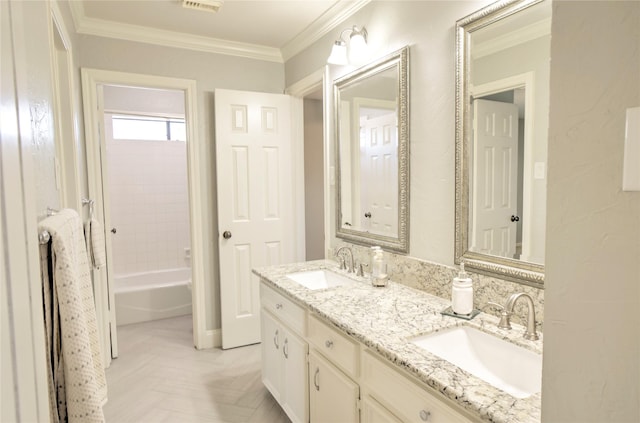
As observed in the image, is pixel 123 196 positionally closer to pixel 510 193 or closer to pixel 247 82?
pixel 247 82

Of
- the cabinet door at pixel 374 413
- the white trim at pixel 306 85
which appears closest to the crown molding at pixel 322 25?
the white trim at pixel 306 85

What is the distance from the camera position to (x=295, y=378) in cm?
199

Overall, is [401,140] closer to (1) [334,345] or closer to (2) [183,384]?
(1) [334,345]

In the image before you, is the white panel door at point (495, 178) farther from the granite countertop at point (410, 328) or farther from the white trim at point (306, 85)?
the white trim at point (306, 85)

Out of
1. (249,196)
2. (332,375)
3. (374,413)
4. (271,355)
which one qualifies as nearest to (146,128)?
(249,196)

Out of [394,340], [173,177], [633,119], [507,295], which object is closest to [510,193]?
[507,295]

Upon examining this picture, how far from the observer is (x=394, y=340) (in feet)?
4.27

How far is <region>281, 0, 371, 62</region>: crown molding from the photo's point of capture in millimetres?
2379

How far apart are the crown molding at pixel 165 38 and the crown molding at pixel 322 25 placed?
0.67 ft

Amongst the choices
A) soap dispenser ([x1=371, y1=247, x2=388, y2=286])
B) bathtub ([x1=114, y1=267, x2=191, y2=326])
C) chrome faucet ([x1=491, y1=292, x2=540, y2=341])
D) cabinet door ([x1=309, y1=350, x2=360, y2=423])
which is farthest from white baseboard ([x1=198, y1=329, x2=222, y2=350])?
chrome faucet ([x1=491, y1=292, x2=540, y2=341])

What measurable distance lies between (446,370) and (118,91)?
4.37 m

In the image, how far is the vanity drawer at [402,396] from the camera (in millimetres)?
1073

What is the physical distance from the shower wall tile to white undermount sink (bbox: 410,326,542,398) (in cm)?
355

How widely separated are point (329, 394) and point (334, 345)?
243 mm
